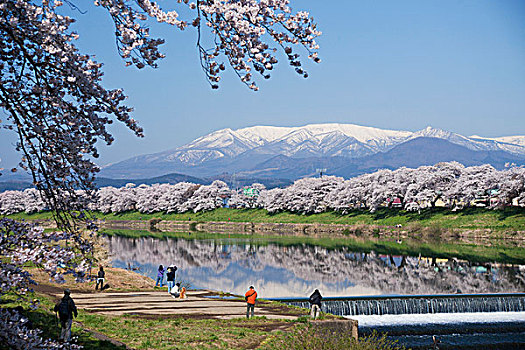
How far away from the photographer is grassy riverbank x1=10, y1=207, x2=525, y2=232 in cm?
7275

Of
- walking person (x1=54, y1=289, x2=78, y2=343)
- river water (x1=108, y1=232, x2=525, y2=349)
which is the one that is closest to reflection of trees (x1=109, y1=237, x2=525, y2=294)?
river water (x1=108, y1=232, x2=525, y2=349)

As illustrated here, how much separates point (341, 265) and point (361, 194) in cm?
5316

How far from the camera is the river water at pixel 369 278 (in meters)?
27.8

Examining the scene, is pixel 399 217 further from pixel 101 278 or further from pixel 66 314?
pixel 66 314

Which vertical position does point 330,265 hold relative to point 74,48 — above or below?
below

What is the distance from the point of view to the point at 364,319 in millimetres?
29391

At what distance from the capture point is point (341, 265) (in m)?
51.2

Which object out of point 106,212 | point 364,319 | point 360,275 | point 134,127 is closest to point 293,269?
point 360,275

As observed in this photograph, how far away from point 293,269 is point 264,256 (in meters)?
10.8

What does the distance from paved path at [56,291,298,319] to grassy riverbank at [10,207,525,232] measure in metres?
19.8

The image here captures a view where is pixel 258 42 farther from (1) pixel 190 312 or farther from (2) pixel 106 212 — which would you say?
(2) pixel 106 212

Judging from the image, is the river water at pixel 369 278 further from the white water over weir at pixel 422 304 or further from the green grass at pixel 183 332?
the green grass at pixel 183 332

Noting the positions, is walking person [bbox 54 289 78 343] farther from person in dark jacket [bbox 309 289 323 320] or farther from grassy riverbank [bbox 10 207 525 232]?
grassy riverbank [bbox 10 207 525 232]

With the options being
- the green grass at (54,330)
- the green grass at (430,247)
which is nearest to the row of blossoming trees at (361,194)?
the green grass at (430,247)
